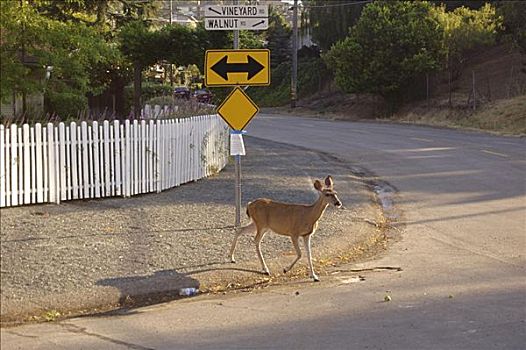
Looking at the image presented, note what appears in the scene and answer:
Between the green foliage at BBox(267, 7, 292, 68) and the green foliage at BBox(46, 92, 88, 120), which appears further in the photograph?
the green foliage at BBox(267, 7, 292, 68)

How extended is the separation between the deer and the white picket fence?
4.00 m

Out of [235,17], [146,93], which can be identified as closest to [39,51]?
[235,17]

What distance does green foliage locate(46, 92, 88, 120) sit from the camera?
15.0m

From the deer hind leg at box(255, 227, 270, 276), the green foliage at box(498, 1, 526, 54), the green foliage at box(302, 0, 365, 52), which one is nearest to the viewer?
the deer hind leg at box(255, 227, 270, 276)

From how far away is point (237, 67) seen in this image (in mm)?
10383

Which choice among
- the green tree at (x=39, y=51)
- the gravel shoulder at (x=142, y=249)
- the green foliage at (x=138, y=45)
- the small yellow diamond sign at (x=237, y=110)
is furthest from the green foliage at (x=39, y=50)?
the green foliage at (x=138, y=45)

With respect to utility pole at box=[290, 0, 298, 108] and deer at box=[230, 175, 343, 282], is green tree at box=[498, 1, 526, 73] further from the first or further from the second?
deer at box=[230, 175, 343, 282]

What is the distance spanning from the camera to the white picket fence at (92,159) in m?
11.4

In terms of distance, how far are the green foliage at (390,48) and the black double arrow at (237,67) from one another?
34060 millimetres

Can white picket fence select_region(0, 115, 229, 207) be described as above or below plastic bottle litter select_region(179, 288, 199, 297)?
above

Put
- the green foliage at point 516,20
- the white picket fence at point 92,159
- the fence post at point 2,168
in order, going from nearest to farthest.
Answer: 1. the fence post at point 2,168
2. the white picket fence at point 92,159
3. the green foliage at point 516,20

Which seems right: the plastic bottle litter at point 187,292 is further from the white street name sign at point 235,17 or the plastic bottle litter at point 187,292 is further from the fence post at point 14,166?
the fence post at point 14,166

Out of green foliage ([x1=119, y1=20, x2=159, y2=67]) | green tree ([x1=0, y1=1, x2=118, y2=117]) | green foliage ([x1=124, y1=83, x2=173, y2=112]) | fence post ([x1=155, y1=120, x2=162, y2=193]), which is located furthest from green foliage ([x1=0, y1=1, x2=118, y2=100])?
green foliage ([x1=124, y1=83, x2=173, y2=112])

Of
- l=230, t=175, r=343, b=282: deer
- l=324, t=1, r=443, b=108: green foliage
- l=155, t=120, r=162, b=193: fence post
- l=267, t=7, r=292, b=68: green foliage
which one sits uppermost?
l=267, t=7, r=292, b=68: green foliage
